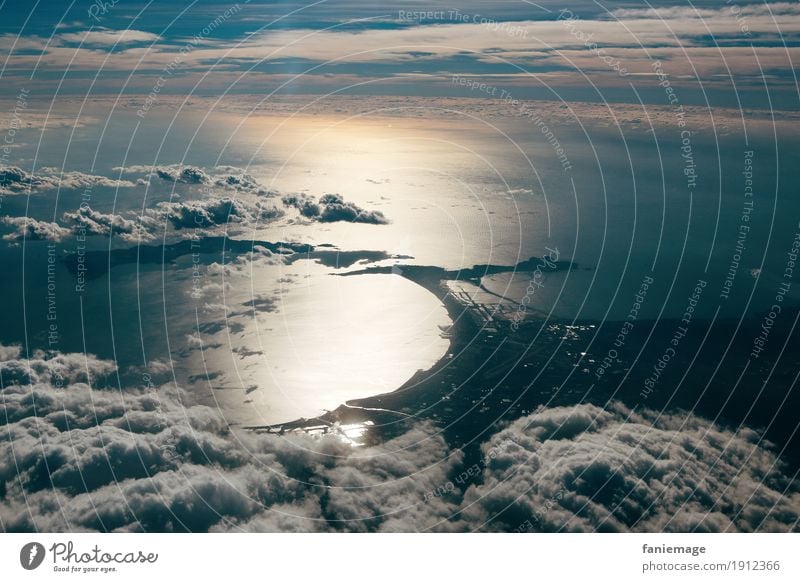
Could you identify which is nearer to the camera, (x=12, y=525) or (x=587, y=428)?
(x=12, y=525)

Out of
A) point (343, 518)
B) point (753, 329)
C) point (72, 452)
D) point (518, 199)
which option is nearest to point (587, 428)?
point (343, 518)

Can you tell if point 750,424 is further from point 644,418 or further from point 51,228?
point 51,228

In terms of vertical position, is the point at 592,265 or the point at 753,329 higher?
the point at 592,265

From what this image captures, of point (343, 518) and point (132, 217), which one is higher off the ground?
point (132, 217)

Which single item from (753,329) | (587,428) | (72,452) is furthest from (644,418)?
(72,452)

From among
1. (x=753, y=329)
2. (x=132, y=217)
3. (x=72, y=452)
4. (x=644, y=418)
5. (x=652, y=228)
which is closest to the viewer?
(x=72, y=452)

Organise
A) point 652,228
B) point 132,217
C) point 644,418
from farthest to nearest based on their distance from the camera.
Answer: point 652,228
point 132,217
point 644,418

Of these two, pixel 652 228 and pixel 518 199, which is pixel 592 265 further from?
pixel 518 199

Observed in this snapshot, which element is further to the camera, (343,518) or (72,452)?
(72,452)

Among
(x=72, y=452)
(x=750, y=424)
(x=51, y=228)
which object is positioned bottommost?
(x=750, y=424)
